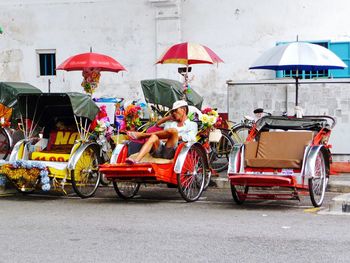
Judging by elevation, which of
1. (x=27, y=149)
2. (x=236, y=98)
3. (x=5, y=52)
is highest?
(x=5, y=52)

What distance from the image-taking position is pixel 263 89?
13.3 metres

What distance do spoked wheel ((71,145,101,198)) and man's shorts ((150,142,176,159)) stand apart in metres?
1.04

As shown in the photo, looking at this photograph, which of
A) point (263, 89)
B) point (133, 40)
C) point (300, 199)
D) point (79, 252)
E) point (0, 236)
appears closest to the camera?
point (79, 252)

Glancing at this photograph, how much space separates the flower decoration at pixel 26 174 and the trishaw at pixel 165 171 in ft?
3.04

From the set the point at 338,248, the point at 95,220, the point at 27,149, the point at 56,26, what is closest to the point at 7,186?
the point at 27,149

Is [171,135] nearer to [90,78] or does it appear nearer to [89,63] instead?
[89,63]

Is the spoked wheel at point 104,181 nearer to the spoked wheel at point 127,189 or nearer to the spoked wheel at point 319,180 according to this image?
the spoked wheel at point 127,189

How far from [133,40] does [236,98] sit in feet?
14.9

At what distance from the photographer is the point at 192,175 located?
9.69 m

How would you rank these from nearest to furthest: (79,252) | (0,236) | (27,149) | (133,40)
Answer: (79,252) → (0,236) → (27,149) → (133,40)

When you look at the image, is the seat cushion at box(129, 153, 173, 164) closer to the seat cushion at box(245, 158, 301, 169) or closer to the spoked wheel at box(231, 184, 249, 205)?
the spoked wheel at box(231, 184, 249, 205)

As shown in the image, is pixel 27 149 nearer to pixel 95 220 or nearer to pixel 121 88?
pixel 95 220

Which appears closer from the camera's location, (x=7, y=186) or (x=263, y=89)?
(x=7, y=186)

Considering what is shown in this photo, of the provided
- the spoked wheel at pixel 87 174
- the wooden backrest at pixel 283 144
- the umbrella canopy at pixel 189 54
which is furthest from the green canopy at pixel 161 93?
the wooden backrest at pixel 283 144
